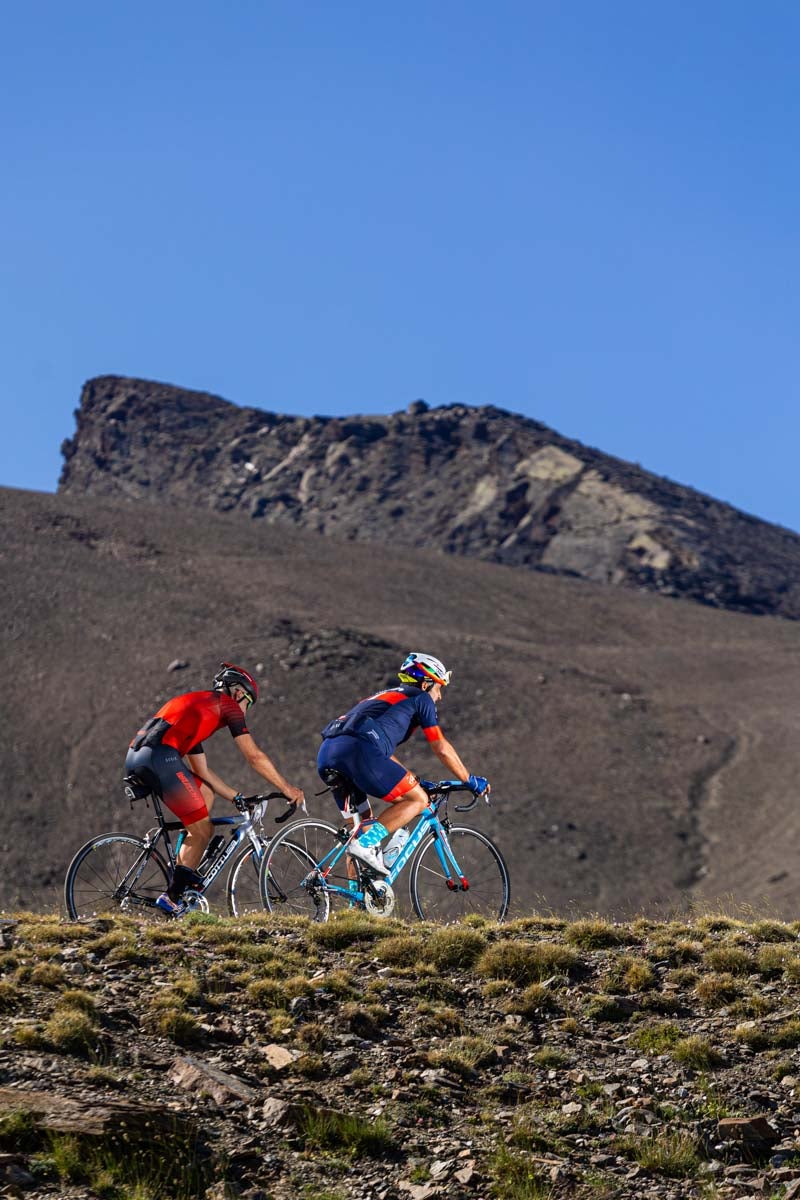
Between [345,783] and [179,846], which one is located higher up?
[345,783]

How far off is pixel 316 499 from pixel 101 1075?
565ft

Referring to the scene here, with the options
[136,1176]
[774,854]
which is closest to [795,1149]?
[136,1176]

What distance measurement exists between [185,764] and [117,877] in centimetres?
107

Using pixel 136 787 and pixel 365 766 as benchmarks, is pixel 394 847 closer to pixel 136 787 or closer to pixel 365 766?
pixel 365 766

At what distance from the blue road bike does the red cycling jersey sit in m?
0.99

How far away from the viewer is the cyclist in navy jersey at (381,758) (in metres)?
11.2

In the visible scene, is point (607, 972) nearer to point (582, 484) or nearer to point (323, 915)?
point (323, 915)

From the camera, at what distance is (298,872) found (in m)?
11.5

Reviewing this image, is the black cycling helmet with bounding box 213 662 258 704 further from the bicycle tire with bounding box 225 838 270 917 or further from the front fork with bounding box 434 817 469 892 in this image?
the front fork with bounding box 434 817 469 892

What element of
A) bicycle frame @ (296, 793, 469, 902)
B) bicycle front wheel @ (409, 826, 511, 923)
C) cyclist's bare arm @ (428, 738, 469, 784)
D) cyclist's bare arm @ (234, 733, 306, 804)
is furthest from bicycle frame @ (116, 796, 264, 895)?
cyclist's bare arm @ (428, 738, 469, 784)

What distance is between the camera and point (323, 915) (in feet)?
37.1

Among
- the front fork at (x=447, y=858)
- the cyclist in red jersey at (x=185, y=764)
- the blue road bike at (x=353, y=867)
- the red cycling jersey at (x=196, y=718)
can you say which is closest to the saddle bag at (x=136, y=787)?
the cyclist in red jersey at (x=185, y=764)

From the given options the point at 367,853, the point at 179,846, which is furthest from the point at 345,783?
the point at 179,846

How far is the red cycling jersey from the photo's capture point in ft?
36.3
